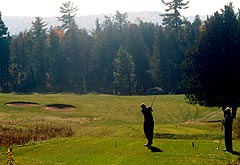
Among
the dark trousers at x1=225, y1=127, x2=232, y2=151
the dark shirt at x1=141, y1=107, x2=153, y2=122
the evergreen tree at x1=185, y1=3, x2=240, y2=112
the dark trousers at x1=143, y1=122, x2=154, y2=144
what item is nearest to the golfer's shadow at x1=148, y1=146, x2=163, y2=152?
the dark trousers at x1=143, y1=122, x2=154, y2=144

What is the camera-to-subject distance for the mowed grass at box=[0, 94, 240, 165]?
21.1 metres

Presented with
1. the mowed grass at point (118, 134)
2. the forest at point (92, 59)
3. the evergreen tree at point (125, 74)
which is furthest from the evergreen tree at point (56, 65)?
the mowed grass at point (118, 134)

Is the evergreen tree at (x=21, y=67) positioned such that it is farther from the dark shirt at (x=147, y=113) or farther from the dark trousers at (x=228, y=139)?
the dark trousers at (x=228, y=139)

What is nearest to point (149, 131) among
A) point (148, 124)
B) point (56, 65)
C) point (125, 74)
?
point (148, 124)

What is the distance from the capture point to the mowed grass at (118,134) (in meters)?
21.1

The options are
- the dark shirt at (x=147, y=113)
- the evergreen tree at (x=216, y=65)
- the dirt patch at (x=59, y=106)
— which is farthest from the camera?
the dirt patch at (x=59, y=106)

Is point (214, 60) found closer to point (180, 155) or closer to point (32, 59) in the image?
point (180, 155)

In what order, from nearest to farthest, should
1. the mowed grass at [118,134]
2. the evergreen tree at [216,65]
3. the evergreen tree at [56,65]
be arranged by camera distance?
the mowed grass at [118,134] → the evergreen tree at [216,65] → the evergreen tree at [56,65]

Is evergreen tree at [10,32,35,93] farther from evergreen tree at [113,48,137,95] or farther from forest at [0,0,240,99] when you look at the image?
evergreen tree at [113,48,137,95]

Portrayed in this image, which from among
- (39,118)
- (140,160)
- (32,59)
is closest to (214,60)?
(39,118)

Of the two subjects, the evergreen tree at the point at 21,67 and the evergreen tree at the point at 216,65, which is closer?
the evergreen tree at the point at 216,65

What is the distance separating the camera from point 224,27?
49.6m

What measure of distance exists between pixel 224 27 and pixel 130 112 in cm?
1719

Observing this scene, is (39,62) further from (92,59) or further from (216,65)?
(216,65)
